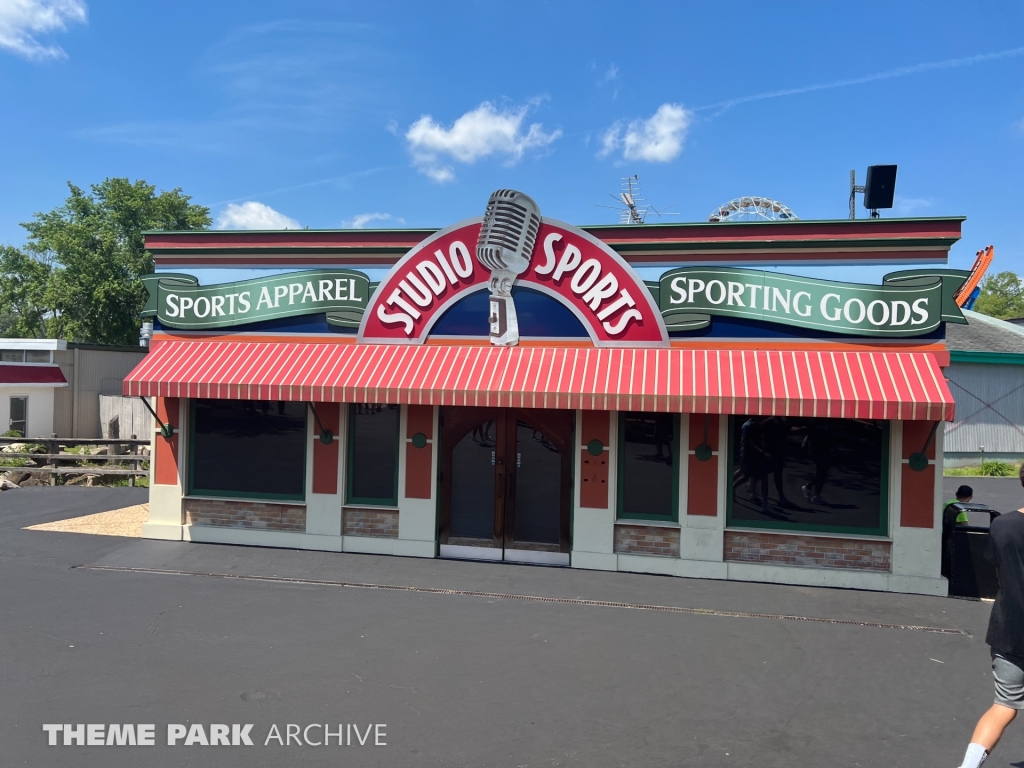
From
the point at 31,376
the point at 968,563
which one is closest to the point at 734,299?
the point at 968,563

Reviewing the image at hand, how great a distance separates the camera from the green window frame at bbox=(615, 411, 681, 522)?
10086 millimetres

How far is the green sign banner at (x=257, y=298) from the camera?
10977 millimetres

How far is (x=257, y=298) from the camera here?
11.3 m

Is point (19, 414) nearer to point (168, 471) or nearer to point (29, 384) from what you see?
point (29, 384)

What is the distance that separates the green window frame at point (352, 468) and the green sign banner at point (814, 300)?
14.2 feet

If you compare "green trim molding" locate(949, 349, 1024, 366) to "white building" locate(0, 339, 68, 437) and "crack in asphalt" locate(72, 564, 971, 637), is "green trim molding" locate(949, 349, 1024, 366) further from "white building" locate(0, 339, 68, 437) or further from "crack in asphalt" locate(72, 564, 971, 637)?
"white building" locate(0, 339, 68, 437)

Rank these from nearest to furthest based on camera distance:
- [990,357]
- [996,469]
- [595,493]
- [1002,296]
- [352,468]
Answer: [595,493], [352,468], [996,469], [990,357], [1002,296]

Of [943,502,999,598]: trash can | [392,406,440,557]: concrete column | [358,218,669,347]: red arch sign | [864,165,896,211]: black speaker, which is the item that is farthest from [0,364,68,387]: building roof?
[943,502,999,598]: trash can

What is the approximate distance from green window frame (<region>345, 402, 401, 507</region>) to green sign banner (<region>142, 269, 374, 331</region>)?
4.83 ft

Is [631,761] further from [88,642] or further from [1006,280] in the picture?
[1006,280]

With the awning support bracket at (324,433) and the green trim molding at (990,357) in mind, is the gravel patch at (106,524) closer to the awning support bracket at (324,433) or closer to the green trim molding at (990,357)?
the awning support bracket at (324,433)

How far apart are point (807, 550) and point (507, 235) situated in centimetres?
594

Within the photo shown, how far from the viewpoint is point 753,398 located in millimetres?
9133

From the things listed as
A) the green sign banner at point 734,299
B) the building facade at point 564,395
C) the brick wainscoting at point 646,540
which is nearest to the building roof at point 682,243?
the building facade at point 564,395
